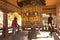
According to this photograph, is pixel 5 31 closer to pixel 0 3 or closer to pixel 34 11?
pixel 0 3

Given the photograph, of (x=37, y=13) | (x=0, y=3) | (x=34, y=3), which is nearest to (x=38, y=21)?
(x=37, y=13)

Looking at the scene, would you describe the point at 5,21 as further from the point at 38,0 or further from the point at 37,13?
the point at 38,0

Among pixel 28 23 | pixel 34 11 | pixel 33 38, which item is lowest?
pixel 33 38

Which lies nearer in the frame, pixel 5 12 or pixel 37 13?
pixel 37 13

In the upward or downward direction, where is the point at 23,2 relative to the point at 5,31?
upward

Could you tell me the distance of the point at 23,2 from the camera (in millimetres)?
11078

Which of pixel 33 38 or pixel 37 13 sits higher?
pixel 37 13

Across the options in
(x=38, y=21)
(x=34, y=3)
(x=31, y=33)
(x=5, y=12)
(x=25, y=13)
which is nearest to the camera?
(x=31, y=33)

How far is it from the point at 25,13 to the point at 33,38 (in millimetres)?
2620

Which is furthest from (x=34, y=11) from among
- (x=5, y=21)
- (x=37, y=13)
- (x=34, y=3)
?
(x=5, y=21)

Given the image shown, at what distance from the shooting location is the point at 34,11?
13453mm

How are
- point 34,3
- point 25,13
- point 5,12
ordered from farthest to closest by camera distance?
1. point 5,12
2. point 25,13
3. point 34,3

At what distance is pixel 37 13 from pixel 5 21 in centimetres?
275

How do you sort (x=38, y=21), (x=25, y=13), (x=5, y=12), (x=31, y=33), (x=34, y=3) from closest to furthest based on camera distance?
1. (x=31, y=33)
2. (x=34, y=3)
3. (x=25, y=13)
4. (x=38, y=21)
5. (x=5, y=12)
